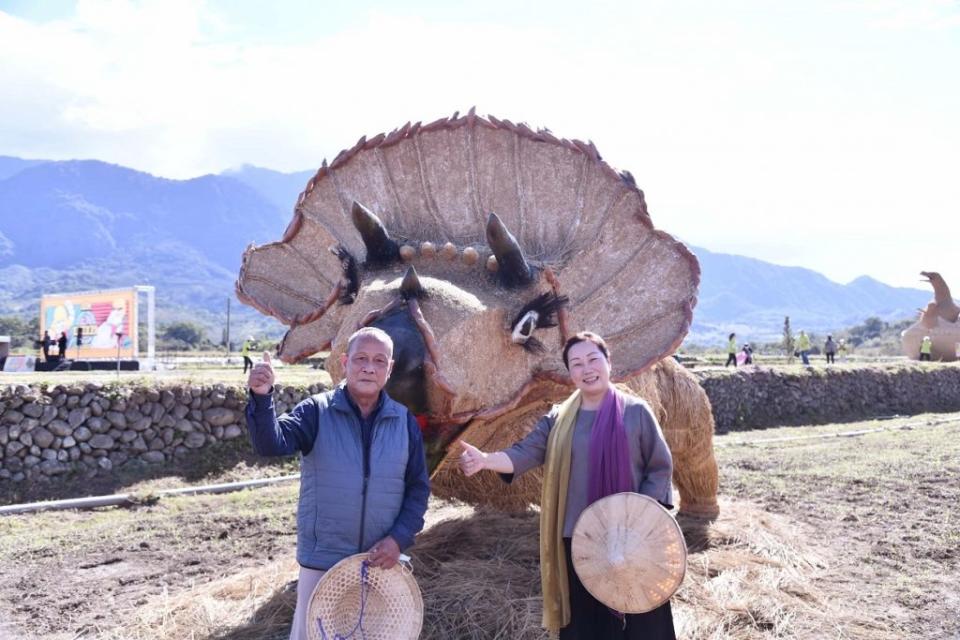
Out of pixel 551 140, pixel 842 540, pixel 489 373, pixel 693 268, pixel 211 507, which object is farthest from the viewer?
pixel 211 507

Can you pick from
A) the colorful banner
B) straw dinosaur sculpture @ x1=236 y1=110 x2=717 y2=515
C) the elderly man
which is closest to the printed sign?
the colorful banner

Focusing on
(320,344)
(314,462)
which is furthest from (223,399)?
(314,462)

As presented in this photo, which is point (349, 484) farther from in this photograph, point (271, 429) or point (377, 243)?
point (377, 243)

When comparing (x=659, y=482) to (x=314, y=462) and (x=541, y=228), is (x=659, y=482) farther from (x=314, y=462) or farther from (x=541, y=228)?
(x=541, y=228)

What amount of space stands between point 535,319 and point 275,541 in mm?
3509

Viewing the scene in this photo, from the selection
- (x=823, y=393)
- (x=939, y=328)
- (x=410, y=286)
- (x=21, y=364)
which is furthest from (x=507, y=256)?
(x=939, y=328)

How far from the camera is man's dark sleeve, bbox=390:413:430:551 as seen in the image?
8.89 ft

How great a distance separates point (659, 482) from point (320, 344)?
2.19m

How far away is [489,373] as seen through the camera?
137 inches

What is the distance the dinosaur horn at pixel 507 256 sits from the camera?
3523 mm

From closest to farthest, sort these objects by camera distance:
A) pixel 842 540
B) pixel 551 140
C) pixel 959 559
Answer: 1. pixel 551 140
2. pixel 959 559
3. pixel 842 540

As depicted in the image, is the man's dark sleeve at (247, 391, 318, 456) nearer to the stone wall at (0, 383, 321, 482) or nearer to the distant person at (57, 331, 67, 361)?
the stone wall at (0, 383, 321, 482)

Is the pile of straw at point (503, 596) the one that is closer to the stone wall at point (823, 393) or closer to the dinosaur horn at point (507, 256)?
the dinosaur horn at point (507, 256)

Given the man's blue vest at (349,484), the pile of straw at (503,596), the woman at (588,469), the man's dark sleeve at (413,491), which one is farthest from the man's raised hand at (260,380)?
the pile of straw at (503,596)
